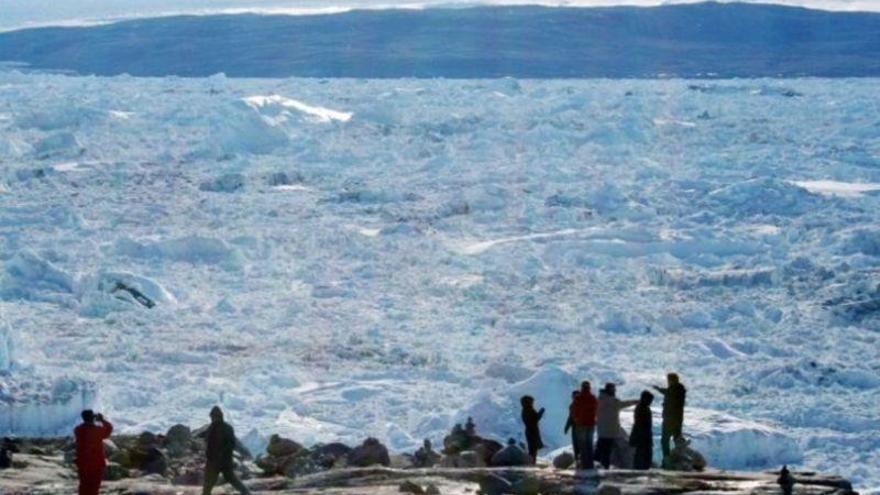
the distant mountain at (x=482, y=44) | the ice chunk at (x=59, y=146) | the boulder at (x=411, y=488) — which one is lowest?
the boulder at (x=411, y=488)

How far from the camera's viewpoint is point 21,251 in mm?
17469

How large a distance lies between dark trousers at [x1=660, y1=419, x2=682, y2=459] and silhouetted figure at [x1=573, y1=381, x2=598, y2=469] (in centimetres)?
82

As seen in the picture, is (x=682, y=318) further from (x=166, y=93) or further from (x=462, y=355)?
(x=166, y=93)

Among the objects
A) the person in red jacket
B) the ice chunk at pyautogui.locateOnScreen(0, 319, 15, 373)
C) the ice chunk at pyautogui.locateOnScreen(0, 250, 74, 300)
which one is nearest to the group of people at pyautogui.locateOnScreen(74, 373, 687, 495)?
the person in red jacket

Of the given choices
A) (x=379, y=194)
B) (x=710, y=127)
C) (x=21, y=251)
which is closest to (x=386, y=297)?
(x=21, y=251)

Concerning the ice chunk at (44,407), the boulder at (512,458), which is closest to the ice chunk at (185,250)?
the ice chunk at (44,407)

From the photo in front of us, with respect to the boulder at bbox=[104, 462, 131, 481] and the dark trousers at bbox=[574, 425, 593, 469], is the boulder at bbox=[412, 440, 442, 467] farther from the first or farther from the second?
the boulder at bbox=[104, 462, 131, 481]

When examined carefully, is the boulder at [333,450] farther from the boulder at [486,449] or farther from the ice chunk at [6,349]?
the ice chunk at [6,349]

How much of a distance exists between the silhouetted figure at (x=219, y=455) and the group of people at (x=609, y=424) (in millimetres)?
1785

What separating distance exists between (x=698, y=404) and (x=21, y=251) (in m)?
8.63

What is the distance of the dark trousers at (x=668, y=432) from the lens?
8531mm

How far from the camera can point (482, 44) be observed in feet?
180

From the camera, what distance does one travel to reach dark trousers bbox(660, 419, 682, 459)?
853 centimetres

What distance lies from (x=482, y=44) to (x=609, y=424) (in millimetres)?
47390
